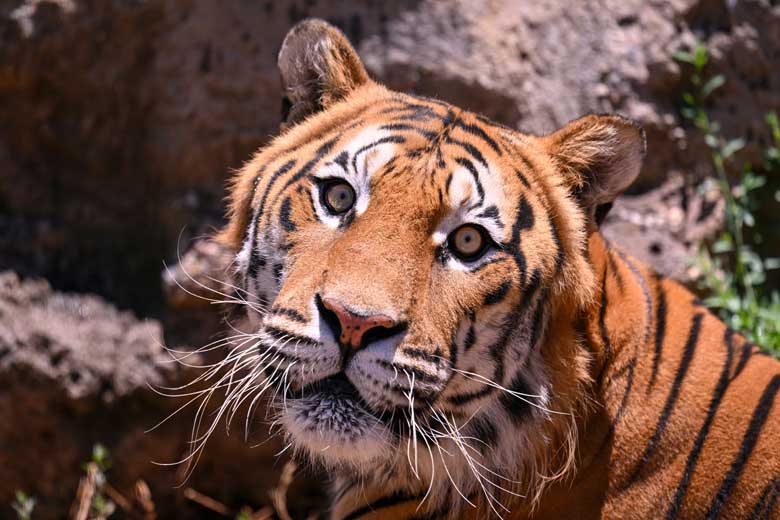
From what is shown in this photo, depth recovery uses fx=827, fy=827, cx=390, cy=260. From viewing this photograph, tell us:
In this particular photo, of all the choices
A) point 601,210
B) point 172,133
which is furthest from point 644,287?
point 172,133

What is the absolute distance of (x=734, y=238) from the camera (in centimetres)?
423

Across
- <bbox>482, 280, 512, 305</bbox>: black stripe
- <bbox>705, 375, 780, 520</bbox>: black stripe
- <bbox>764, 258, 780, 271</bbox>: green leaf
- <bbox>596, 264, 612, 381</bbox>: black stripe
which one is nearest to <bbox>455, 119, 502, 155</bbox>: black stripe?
<bbox>482, 280, 512, 305</bbox>: black stripe

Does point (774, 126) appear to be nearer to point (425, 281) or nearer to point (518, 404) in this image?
point (518, 404)

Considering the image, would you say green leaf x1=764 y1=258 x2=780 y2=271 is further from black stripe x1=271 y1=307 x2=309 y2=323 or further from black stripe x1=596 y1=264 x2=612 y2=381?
black stripe x1=271 y1=307 x2=309 y2=323

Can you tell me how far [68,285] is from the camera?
4.18 meters

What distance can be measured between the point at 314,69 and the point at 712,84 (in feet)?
7.38

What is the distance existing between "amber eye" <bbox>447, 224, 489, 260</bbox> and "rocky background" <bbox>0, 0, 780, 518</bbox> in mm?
2013

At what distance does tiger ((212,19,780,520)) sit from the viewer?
6.84 ft

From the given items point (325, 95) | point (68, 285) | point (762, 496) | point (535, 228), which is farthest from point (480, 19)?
point (762, 496)

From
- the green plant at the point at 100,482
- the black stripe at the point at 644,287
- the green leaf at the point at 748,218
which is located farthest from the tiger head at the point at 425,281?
the green leaf at the point at 748,218

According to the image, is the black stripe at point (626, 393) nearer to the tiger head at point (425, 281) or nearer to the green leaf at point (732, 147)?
the tiger head at point (425, 281)

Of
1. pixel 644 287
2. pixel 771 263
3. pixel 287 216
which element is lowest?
pixel 771 263

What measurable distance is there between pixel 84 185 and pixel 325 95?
84.3 inches

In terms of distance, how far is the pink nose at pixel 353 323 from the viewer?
1.96 m
